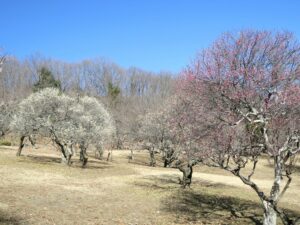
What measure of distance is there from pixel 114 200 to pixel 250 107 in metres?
8.77

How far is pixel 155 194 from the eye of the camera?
71.1 ft

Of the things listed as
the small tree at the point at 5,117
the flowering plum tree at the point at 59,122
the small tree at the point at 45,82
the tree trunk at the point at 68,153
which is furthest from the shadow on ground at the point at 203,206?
the small tree at the point at 45,82

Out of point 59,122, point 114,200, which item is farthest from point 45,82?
point 114,200

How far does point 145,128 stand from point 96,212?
91.6 feet

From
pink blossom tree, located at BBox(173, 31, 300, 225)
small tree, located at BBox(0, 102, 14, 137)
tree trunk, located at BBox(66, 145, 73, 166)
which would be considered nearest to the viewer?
pink blossom tree, located at BBox(173, 31, 300, 225)

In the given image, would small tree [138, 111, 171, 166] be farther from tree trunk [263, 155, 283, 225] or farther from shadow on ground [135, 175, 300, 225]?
tree trunk [263, 155, 283, 225]

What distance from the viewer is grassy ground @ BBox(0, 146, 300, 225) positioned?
48.3ft

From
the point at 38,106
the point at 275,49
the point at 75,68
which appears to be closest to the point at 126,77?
the point at 75,68

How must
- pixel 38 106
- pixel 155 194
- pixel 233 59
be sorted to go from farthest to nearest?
pixel 38 106 < pixel 155 194 < pixel 233 59

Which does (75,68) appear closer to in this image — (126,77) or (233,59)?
(126,77)

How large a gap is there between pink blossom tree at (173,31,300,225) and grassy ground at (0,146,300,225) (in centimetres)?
413

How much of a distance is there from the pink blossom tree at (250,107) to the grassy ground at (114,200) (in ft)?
Result: 13.6

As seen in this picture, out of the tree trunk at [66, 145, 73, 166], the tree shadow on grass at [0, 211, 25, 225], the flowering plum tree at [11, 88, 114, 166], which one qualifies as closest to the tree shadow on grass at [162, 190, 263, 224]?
the tree shadow on grass at [0, 211, 25, 225]

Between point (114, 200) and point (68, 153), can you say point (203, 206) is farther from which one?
point (68, 153)
